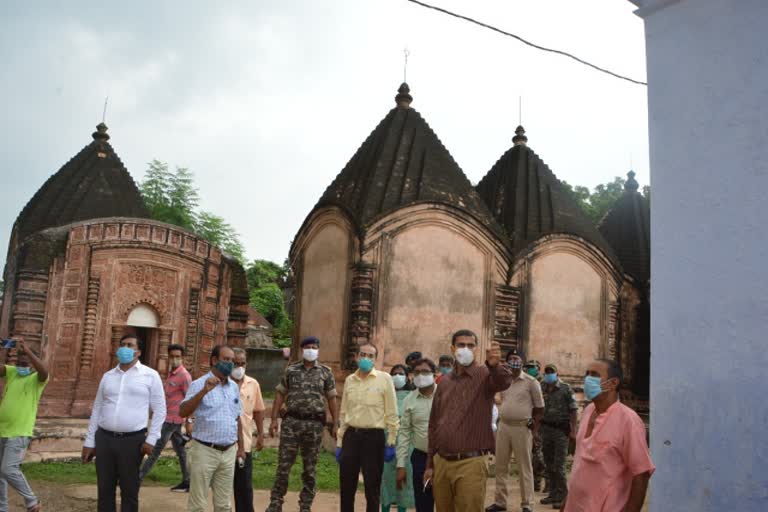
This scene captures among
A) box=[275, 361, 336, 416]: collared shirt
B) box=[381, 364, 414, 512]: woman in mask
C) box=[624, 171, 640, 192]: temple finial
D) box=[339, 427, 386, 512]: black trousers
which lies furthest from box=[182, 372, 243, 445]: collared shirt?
box=[624, 171, 640, 192]: temple finial

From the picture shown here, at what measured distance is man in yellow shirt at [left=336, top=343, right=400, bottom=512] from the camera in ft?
19.3

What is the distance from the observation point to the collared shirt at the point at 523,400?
7.43 meters

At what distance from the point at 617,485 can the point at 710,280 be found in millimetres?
1253

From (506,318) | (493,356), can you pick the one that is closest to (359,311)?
(506,318)

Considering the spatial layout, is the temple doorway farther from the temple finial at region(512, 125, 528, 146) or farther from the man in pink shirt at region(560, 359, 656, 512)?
the man in pink shirt at region(560, 359, 656, 512)

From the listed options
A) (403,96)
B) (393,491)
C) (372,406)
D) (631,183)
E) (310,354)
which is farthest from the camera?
(631,183)

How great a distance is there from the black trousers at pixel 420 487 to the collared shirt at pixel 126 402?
2.07 m

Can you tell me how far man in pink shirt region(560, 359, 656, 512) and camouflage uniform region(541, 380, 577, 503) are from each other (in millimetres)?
4672

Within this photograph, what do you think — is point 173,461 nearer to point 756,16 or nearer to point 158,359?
point 158,359

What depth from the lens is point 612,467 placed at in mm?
3270

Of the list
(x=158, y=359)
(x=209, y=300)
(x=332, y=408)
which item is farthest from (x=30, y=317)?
(x=332, y=408)

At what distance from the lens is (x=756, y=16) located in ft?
12.4

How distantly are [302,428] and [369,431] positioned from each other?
2.29 ft

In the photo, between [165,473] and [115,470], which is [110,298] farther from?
[115,470]
